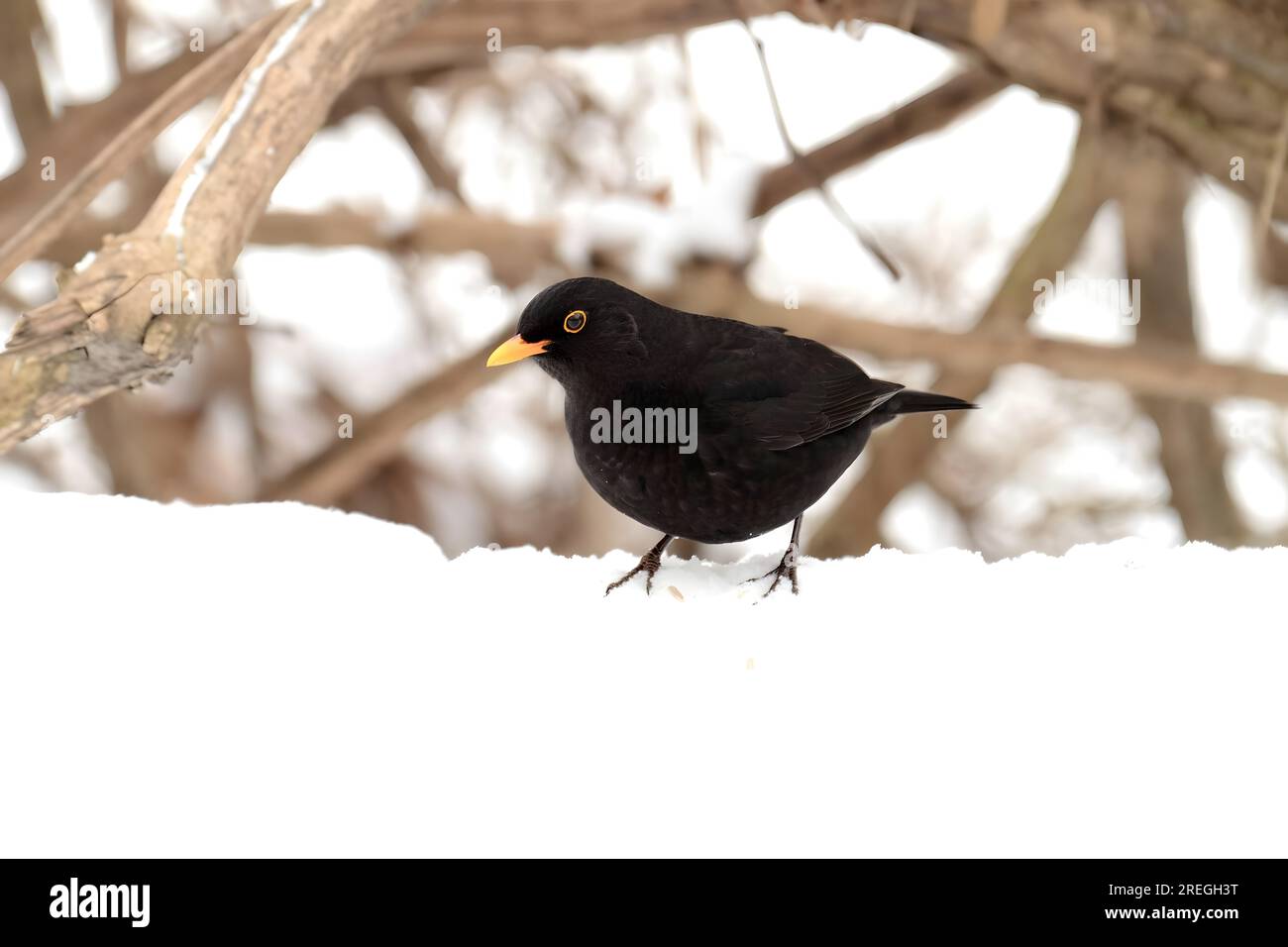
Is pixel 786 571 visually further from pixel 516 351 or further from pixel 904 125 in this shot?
pixel 904 125

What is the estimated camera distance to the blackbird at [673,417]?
10.5 ft

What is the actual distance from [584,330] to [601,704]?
1.10 metres

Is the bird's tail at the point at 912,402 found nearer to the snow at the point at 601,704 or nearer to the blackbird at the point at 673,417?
the blackbird at the point at 673,417

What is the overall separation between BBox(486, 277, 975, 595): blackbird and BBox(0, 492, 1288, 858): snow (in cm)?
28

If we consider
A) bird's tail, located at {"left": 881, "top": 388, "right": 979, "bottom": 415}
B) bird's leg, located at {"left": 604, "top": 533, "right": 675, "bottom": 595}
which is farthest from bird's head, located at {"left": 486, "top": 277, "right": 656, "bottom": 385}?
bird's tail, located at {"left": 881, "top": 388, "right": 979, "bottom": 415}

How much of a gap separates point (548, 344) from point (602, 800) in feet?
4.47

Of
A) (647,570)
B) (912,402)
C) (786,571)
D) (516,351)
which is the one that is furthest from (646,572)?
(912,402)

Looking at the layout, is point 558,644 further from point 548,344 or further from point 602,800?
point 548,344

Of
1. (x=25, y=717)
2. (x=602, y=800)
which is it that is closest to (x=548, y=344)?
(x=602, y=800)

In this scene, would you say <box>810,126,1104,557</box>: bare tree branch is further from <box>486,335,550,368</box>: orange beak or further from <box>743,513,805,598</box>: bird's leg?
<box>486,335,550,368</box>: orange beak

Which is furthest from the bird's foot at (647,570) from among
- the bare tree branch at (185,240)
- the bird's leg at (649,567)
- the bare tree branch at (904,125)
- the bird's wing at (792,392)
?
the bare tree branch at (904,125)

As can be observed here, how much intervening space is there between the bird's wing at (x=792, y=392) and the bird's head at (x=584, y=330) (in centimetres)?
28

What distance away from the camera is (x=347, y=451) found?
6.10 meters

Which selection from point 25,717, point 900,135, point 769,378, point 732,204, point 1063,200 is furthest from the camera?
point 1063,200
